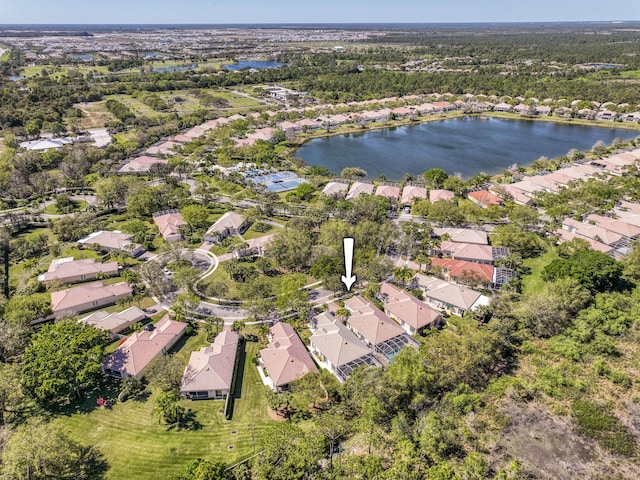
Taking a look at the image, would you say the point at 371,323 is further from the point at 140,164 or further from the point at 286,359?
the point at 140,164

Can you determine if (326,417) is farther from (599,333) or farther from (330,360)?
(599,333)

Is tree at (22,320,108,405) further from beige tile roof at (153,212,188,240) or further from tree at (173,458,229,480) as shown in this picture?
beige tile roof at (153,212,188,240)

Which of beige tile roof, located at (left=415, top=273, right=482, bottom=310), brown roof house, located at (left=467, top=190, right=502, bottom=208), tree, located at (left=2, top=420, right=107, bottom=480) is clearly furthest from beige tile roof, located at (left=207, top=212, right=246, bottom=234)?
brown roof house, located at (left=467, top=190, right=502, bottom=208)

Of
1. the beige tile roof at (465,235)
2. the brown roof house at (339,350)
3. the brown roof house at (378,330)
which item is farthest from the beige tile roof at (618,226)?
the brown roof house at (339,350)

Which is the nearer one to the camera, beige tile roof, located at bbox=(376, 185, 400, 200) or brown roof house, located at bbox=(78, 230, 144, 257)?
brown roof house, located at bbox=(78, 230, 144, 257)

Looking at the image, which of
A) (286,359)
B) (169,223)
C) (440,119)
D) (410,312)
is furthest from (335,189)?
(440,119)

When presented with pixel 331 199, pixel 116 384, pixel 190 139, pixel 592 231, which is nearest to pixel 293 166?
pixel 331 199

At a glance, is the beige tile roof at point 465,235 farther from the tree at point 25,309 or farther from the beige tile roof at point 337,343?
the tree at point 25,309
